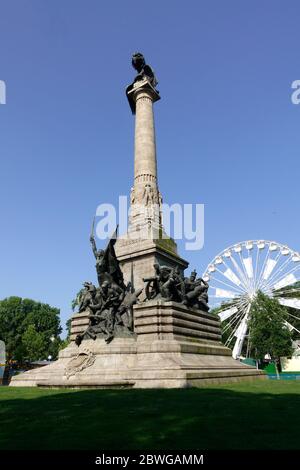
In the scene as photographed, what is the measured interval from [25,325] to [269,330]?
4007cm

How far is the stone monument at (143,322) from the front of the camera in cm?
1683

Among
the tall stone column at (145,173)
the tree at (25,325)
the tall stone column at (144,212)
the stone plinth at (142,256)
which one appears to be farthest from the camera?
the tree at (25,325)

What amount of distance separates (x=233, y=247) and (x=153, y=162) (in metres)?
28.8

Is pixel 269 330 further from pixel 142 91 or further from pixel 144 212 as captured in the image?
pixel 142 91

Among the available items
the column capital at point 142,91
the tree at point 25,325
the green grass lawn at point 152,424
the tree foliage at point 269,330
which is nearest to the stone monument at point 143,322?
the column capital at point 142,91

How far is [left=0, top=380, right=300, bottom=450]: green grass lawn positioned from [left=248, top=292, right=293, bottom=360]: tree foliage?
38641 millimetres

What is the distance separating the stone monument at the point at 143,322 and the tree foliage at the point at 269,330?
25118 mm

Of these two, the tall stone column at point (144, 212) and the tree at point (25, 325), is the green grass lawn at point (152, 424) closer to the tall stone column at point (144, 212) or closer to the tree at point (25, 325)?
the tall stone column at point (144, 212)

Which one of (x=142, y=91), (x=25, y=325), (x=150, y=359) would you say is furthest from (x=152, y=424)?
(x=25, y=325)

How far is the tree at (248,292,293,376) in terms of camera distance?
47.7 meters

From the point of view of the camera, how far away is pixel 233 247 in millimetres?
54312

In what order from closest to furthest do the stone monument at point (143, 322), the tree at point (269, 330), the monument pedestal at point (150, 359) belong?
the monument pedestal at point (150, 359)
the stone monument at point (143, 322)
the tree at point (269, 330)

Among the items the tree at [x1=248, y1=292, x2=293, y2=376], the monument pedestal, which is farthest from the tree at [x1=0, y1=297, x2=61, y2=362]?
the monument pedestal

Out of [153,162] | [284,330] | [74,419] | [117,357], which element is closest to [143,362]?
[117,357]
